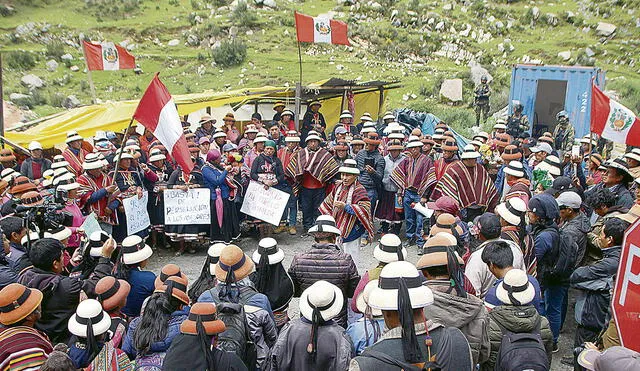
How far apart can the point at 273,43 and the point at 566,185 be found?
35342 mm

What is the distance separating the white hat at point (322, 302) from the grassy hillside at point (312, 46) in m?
24.0

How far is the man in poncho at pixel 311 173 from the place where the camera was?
9906mm

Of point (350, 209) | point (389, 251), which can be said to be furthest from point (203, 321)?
point (350, 209)

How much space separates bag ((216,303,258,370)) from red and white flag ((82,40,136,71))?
1144cm

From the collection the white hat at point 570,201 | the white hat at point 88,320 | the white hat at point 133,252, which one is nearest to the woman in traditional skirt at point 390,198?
the white hat at point 570,201

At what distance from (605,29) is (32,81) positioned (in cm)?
3934

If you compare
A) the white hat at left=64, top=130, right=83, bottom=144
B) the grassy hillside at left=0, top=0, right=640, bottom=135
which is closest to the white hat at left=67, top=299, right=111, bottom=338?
the white hat at left=64, top=130, right=83, bottom=144

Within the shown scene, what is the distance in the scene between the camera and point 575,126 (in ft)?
56.5

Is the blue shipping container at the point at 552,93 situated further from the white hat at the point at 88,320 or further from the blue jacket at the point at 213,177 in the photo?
the white hat at the point at 88,320

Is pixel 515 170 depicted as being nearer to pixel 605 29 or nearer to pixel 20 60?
pixel 20 60

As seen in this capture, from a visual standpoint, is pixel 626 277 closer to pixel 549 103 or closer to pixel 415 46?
pixel 549 103

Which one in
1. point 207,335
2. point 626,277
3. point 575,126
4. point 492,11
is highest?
point 492,11

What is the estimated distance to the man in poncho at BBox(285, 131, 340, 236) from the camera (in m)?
Result: 9.91

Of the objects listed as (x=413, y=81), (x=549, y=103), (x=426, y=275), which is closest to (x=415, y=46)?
(x=413, y=81)
